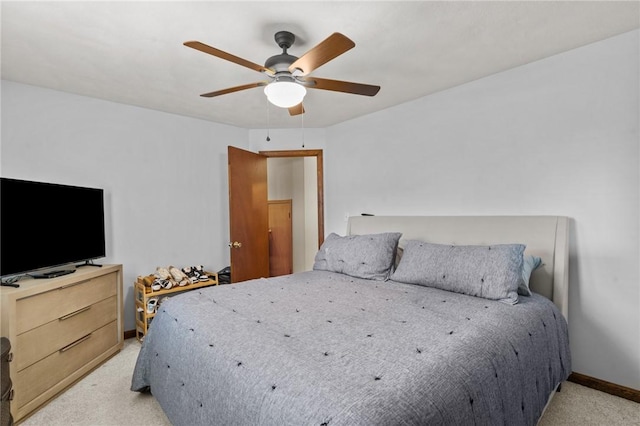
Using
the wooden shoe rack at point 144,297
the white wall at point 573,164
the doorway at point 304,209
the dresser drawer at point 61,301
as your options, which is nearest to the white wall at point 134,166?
the wooden shoe rack at point 144,297

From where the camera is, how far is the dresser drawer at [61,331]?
203cm

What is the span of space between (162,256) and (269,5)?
2.84 m

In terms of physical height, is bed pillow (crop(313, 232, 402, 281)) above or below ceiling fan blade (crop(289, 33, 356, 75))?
below

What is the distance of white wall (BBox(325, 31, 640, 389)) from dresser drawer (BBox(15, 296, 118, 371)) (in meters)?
3.01

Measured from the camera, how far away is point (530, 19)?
6.26ft

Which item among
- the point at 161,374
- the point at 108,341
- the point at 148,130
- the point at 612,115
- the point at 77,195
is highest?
the point at 148,130

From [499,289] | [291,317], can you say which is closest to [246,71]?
[291,317]

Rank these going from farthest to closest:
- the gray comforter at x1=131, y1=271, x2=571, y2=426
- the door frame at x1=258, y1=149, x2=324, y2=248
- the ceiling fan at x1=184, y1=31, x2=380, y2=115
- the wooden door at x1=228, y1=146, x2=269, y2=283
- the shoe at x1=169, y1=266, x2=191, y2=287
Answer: the door frame at x1=258, y1=149, x2=324, y2=248 < the wooden door at x1=228, y1=146, x2=269, y2=283 < the shoe at x1=169, y1=266, x2=191, y2=287 < the ceiling fan at x1=184, y1=31, x2=380, y2=115 < the gray comforter at x1=131, y1=271, x2=571, y2=426

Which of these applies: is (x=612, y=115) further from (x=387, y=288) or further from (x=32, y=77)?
(x=32, y=77)

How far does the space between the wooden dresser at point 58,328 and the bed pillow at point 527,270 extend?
10.0 feet

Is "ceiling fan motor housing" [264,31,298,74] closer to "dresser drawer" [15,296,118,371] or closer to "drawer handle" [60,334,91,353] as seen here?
"dresser drawer" [15,296,118,371]

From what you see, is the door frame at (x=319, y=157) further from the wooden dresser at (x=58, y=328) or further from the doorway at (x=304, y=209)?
the wooden dresser at (x=58, y=328)

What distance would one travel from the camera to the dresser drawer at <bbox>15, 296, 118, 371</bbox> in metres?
2.03

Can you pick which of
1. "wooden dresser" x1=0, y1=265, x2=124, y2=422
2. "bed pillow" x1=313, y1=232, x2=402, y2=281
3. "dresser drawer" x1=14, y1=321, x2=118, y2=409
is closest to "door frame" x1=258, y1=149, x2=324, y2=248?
"bed pillow" x1=313, y1=232, x2=402, y2=281
